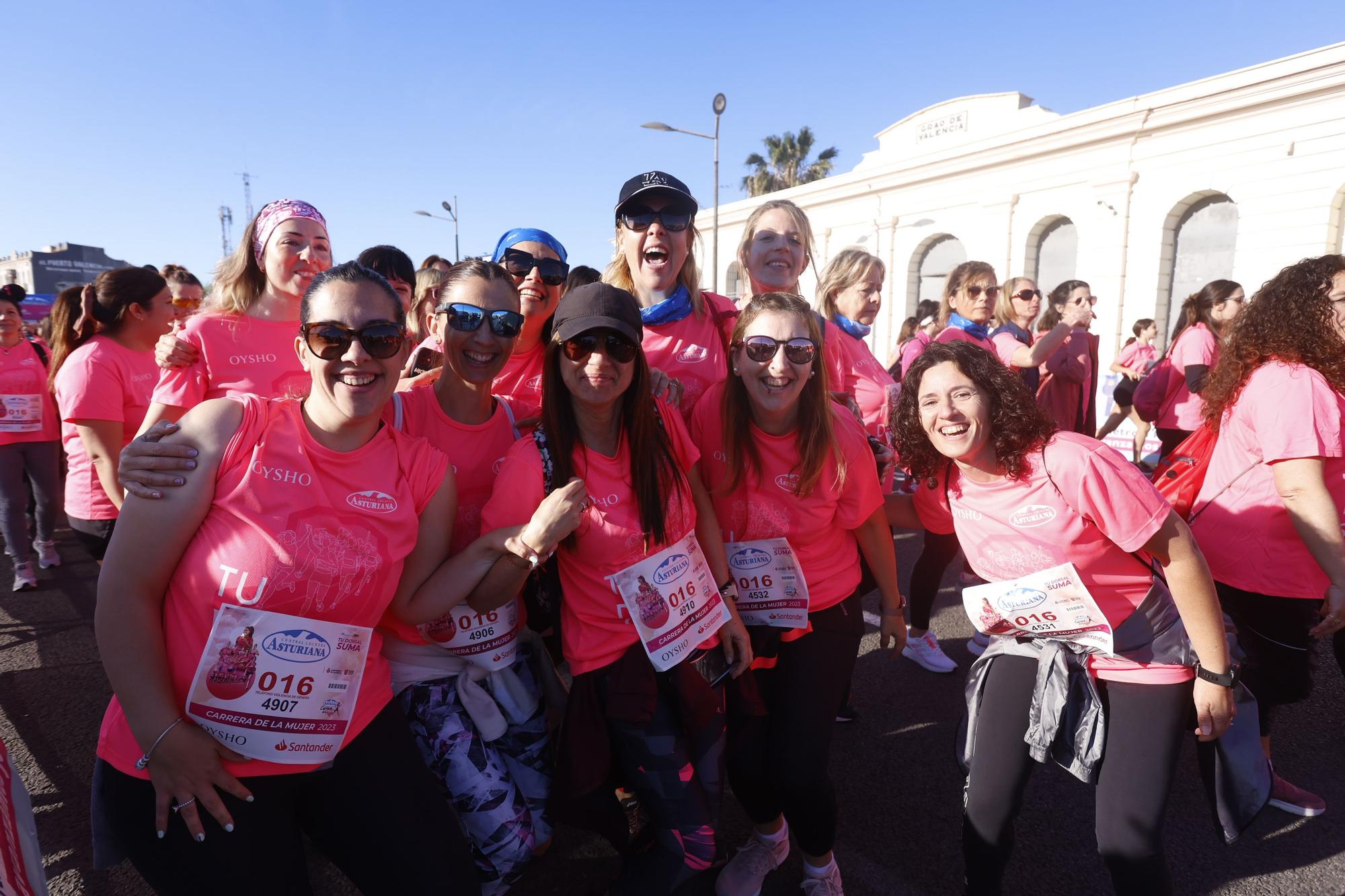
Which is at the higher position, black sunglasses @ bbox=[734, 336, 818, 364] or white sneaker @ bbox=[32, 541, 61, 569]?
black sunglasses @ bbox=[734, 336, 818, 364]

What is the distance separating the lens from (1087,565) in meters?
2.07

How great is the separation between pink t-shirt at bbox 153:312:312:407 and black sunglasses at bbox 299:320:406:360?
81cm

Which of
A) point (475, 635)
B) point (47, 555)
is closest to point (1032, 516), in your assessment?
point (475, 635)

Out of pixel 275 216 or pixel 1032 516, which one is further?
pixel 275 216

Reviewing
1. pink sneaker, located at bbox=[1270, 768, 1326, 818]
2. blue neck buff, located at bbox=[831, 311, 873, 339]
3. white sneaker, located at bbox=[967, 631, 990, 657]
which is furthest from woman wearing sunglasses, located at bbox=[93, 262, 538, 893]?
white sneaker, located at bbox=[967, 631, 990, 657]

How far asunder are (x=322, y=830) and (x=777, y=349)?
6.32ft

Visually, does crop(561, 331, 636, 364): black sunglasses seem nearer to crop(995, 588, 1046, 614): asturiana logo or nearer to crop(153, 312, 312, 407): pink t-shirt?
crop(153, 312, 312, 407): pink t-shirt

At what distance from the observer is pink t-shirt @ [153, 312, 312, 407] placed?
2.52m

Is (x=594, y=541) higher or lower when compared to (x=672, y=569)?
higher

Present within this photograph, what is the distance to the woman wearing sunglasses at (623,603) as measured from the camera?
2035 mm

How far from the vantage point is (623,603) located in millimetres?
2068

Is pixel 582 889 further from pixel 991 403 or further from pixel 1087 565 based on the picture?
pixel 991 403

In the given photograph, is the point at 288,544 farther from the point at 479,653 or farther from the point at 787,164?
the point at 787,164

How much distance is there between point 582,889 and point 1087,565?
2.08m
